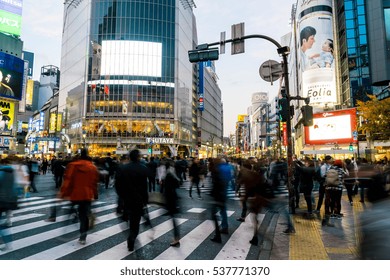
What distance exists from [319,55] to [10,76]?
172ft

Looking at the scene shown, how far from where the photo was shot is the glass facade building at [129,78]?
58469 mm

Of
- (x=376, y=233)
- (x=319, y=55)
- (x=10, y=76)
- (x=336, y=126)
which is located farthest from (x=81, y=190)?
(x=319, y=55)

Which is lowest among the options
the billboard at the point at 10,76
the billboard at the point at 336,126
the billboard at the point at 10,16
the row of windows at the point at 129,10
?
the billboard at the point at 336,126

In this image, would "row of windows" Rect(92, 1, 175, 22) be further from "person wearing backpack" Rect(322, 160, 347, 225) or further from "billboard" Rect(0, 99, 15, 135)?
"person wearing backpack" Rect(322, 160, 347, 225)

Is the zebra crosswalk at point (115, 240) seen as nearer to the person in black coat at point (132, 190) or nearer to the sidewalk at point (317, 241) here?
the person in black coat at point (132, 190)

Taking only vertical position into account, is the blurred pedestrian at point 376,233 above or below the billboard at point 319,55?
below

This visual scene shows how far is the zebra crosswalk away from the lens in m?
5.12

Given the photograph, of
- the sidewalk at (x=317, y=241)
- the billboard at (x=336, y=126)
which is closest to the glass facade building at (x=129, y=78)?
the billboard at (x=336, y=126)

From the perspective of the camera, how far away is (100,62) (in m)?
60.4

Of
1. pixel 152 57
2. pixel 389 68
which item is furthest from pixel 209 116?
pixel 389 68

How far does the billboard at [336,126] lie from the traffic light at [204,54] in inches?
677

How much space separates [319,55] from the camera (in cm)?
5066

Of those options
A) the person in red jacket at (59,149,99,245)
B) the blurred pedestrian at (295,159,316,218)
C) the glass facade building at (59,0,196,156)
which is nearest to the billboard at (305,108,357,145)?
the blurred pedestrian at (295,159,316,218)

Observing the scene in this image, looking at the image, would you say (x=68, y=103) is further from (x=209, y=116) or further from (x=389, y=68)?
(x=389, y=68)
